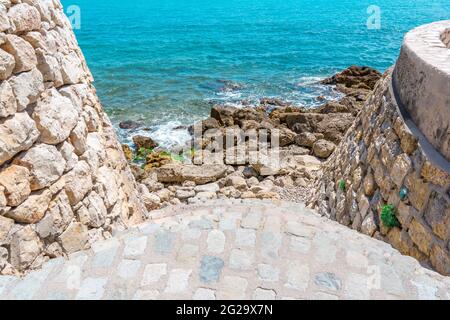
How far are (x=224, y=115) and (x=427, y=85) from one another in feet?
42.5

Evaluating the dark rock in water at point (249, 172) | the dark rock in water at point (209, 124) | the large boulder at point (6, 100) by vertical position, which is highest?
the large boulder at point (6, 100)

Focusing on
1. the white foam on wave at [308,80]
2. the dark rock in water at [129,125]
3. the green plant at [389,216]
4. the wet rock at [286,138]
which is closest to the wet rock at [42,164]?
the green plant at [389,216]

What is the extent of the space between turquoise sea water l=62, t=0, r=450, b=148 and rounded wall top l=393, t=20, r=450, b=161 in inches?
475

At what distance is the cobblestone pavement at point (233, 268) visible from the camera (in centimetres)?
313

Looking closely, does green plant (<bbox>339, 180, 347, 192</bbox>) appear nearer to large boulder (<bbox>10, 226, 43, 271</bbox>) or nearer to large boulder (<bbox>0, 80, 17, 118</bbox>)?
large boulder (<bbox>10, 226, 43, 271</bbox>)

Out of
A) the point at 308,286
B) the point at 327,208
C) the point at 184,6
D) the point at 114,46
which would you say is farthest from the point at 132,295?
the point at 184,6

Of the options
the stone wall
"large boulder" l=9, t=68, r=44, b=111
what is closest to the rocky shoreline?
the stone wall

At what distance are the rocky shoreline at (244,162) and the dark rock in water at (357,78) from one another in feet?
15.1

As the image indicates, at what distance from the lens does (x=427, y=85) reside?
4.80 meters

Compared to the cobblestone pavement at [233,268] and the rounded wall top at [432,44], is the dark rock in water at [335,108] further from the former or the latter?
the cobblestone pavement at [233,268]
